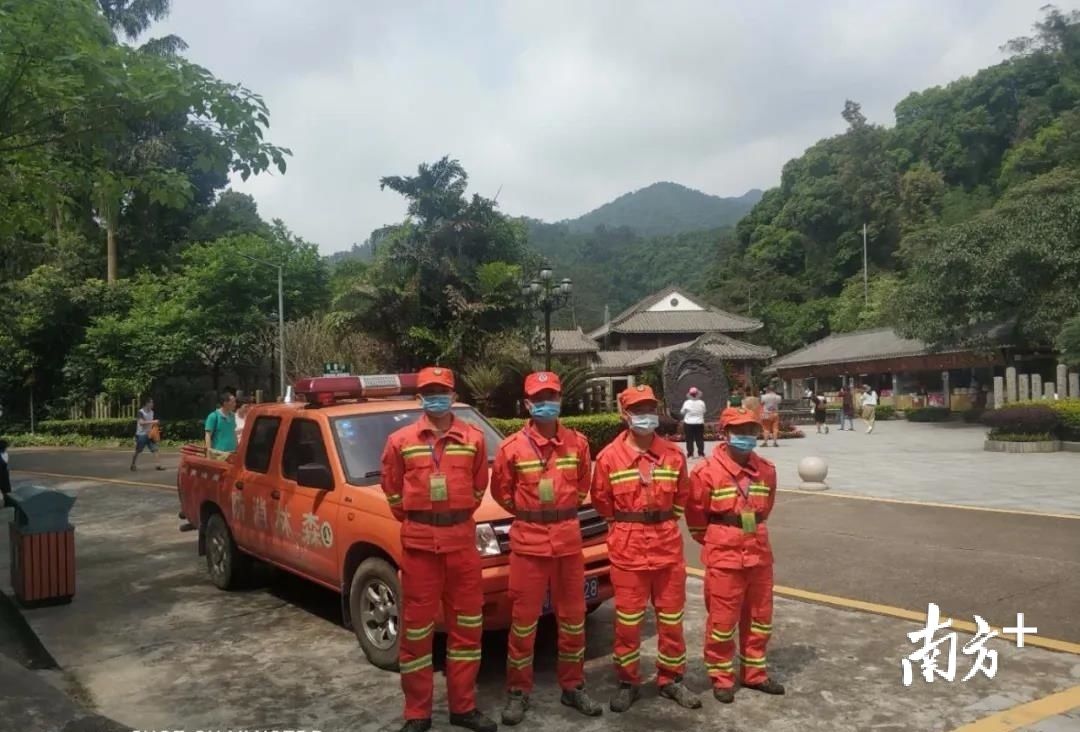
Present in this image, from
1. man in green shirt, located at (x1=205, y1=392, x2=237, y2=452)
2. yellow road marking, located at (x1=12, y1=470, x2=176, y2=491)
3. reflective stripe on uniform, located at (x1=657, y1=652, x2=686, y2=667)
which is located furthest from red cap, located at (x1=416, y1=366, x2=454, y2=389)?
yellow road marking, located at (x1=12, y1=470, x2=176, y2=491)

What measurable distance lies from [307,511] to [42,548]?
2.73m

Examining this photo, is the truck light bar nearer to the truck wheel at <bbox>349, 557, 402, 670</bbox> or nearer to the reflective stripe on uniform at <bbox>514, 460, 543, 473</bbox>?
the truck wheel at <bbox>349, 557, 402, 670</bbox>

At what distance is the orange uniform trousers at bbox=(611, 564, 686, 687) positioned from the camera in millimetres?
4637

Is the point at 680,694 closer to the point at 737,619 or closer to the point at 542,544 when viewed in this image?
the point at 737,619

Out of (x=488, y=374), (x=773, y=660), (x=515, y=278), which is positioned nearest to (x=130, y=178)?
(x=773, y=660)

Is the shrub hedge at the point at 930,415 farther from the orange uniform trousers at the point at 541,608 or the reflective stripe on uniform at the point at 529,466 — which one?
the reflective stripe on uniform at the point at 529,466

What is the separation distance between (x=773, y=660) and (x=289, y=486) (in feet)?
12.1

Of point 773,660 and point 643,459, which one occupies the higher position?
point 643,459

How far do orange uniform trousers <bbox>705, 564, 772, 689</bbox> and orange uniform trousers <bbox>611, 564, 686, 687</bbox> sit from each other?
0.64ft

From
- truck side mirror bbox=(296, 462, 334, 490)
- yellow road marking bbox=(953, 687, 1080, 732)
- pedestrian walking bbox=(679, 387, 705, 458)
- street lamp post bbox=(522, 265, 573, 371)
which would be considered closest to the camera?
yellow road marking bbox=(953, 687, 1080, 732)

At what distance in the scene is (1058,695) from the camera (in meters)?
4.72

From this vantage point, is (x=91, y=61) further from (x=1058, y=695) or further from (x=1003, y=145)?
(x=1003, y=145)

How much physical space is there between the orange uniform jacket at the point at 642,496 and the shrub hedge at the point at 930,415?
35690 mm

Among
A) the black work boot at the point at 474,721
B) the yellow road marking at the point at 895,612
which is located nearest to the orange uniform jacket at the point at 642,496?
the black work boot at the point at 474,721
